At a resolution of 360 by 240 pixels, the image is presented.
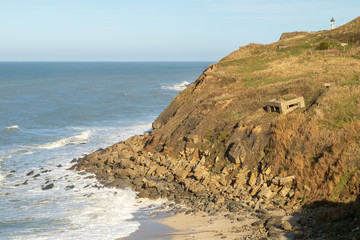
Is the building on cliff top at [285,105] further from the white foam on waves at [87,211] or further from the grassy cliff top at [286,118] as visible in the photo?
the white foam on waves at [87,211]

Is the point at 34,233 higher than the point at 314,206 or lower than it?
lower

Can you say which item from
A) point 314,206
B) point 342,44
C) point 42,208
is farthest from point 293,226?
point 342,44

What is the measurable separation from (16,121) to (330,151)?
4949 centimetres

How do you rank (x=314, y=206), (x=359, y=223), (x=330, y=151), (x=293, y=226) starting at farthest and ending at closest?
1. (x=330, y=151)
2. (x=314, y=206)
3. (x=293, y=226)
4. (x=359, y=223)

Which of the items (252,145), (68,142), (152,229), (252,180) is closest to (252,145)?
(252,145)

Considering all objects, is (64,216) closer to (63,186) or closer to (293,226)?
(63,186)

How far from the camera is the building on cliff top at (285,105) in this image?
28.5m

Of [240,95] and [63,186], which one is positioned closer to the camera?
[63,186]

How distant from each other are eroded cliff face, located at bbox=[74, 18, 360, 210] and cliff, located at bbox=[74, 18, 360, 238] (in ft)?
0.21

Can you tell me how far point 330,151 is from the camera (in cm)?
2292

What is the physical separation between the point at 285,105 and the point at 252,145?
13.9 feet

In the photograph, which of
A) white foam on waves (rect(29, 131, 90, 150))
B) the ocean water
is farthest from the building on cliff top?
white foam on waves (rect(29, 131, 90, 150))

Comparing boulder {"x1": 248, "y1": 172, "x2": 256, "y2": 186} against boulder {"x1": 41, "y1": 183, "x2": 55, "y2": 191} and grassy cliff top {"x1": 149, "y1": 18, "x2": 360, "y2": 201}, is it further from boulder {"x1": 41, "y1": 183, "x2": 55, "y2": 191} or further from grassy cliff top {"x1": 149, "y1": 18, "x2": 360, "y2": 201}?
boulder {"x1": 41, "y1": 183, "x2": 55, "y2": 191}

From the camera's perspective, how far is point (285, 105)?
28.5 metres
